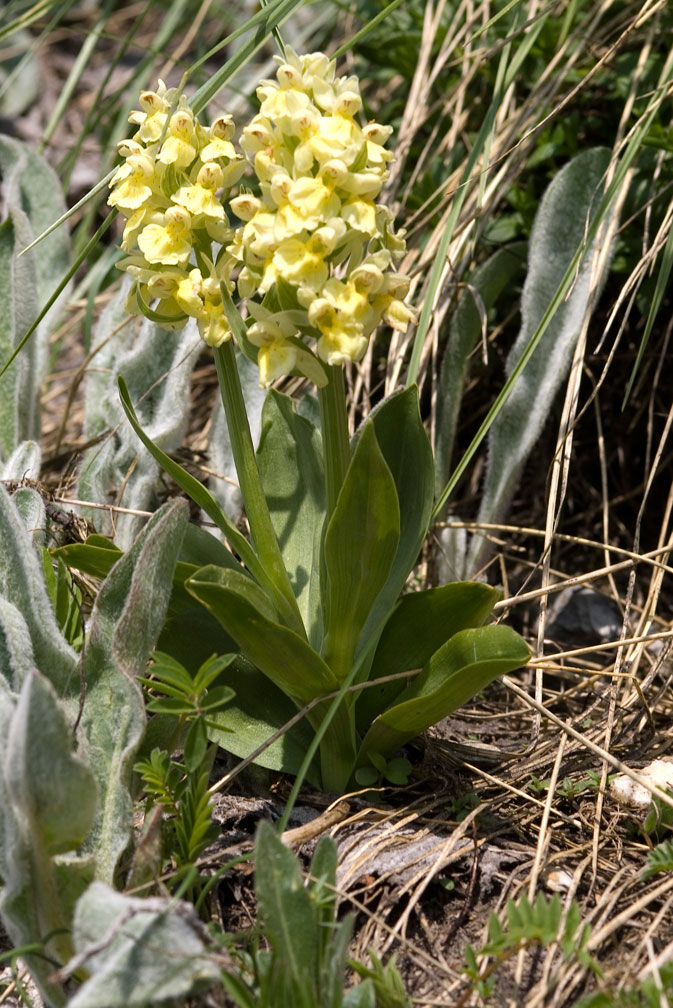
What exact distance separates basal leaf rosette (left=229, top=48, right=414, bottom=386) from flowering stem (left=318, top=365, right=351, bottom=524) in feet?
0.16

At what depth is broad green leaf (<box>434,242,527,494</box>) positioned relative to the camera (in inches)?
79.1

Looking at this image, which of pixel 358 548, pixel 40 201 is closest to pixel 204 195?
pixel 358 548

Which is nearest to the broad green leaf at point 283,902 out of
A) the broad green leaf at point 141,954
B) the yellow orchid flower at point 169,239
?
the broad green leaf at point 141,954

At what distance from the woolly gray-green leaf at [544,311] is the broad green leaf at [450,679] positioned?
67 cm

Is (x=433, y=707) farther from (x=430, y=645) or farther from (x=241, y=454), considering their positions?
(x=241, y=454)

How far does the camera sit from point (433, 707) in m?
1.35

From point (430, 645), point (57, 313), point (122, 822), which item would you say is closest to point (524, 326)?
point (430, 645)

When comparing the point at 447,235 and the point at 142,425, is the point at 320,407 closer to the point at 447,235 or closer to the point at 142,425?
the point at 447,235

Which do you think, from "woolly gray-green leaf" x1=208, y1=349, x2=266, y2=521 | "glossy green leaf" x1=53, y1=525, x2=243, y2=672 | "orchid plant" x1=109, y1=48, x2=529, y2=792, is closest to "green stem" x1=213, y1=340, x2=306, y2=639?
"orchid plant" x1=109, y1=48, x2=529, y2=792

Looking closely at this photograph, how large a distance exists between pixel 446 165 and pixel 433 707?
149cm

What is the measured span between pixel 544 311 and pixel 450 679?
3.31 ft

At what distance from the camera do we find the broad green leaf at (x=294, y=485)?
61.7 inches

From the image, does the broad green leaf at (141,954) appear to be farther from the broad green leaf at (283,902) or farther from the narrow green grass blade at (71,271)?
the narrow green grass blade at (71,271)

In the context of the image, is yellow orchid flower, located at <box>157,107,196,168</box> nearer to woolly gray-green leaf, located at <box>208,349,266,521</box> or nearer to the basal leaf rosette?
the basal leaf rosette
